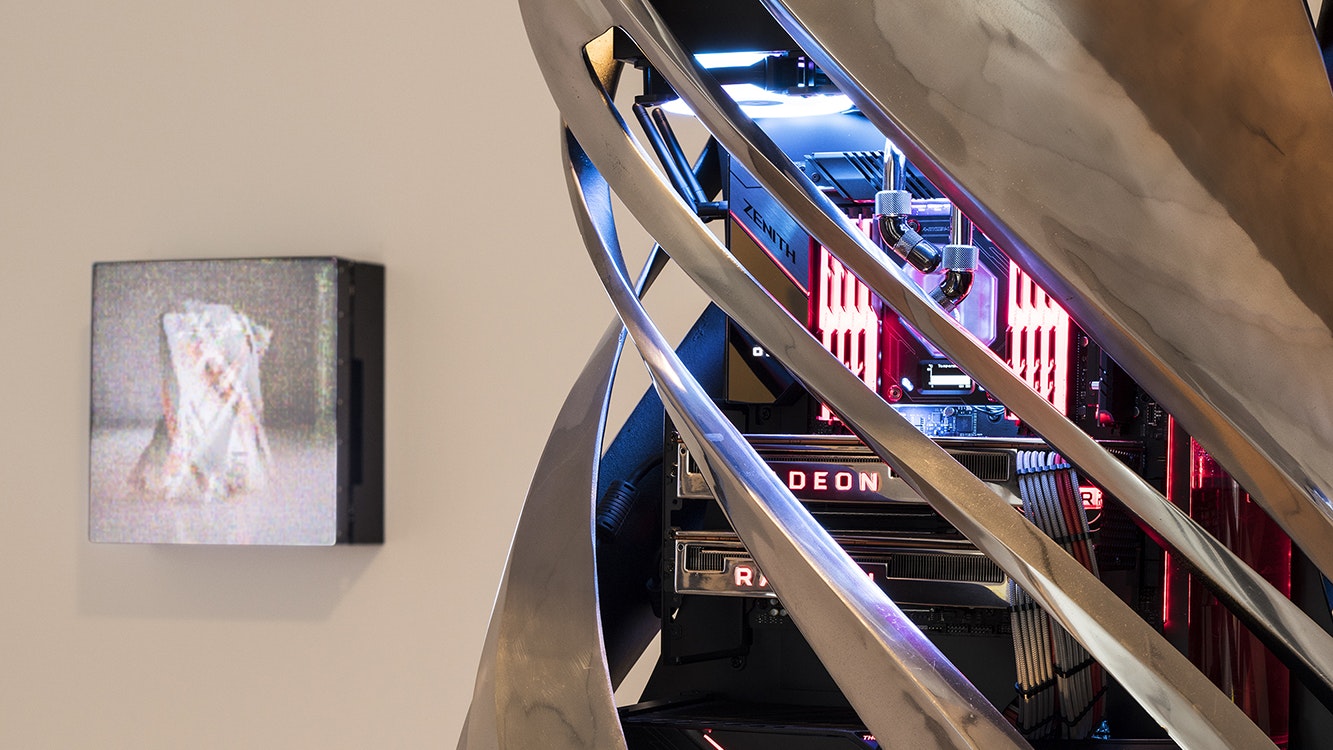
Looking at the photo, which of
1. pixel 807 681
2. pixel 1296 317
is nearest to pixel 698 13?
pixel 1296 317

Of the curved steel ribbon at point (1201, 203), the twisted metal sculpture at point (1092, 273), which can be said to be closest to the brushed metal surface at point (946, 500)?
the twisted metal sculpture at point (1092, 273)

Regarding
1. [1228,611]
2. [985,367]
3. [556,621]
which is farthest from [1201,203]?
[556,621]

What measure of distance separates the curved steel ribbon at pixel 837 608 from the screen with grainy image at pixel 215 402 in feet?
4.75

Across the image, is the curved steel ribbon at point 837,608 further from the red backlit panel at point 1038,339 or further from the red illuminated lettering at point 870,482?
the red backlit panel at point 1038,339

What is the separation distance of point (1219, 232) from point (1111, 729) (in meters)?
0.63

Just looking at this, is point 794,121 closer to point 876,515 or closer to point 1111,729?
point 876,515

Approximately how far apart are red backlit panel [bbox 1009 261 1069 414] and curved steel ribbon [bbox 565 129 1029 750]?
1.10ft

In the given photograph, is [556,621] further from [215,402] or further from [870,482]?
[215,402]

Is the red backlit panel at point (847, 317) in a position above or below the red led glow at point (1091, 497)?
above

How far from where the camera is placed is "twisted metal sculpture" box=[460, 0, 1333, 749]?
3.04 ft

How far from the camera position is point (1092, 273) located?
3.11ft

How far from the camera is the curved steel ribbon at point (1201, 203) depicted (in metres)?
0.93

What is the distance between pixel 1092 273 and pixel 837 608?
0.32 metres

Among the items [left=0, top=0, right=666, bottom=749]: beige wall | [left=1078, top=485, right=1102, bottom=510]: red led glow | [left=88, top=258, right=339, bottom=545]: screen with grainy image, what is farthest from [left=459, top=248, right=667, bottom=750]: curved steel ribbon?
[left=88, top=258, right=339, bottom=545]: screen with grainy image
